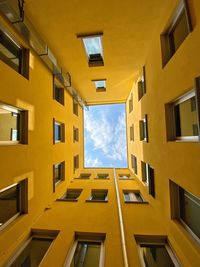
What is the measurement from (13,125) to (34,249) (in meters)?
2.95

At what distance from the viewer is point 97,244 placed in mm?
4023

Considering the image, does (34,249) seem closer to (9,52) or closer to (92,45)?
(9,52)

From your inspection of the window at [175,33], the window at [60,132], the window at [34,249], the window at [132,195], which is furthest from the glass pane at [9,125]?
the window at [132,195]

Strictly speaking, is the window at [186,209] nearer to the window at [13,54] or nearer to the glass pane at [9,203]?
the glass pane at [9,203]

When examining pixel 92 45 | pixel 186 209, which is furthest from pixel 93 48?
pixel 186 209

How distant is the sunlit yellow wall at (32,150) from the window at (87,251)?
1.21 metres

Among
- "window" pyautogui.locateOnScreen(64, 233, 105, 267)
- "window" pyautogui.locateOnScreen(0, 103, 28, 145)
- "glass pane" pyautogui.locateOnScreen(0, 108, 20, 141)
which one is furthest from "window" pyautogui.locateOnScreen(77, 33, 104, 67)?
"window" pyautogui.locateOnScreen(64, 233, 105, 267)

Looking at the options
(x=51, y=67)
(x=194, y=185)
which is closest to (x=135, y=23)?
(x=51, y=67)

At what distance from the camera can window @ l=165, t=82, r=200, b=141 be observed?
3.02 m

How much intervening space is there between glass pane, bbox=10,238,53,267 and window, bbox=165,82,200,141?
3.90 metres

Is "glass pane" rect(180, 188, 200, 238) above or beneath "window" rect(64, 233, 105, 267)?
above

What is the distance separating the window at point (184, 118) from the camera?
3.02 m

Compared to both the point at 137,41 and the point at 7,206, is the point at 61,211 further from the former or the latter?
the point at 137,41

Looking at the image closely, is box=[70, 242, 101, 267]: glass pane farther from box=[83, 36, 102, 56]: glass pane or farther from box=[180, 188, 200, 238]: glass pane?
box=[83, 36, 102, 56]: glass pane
